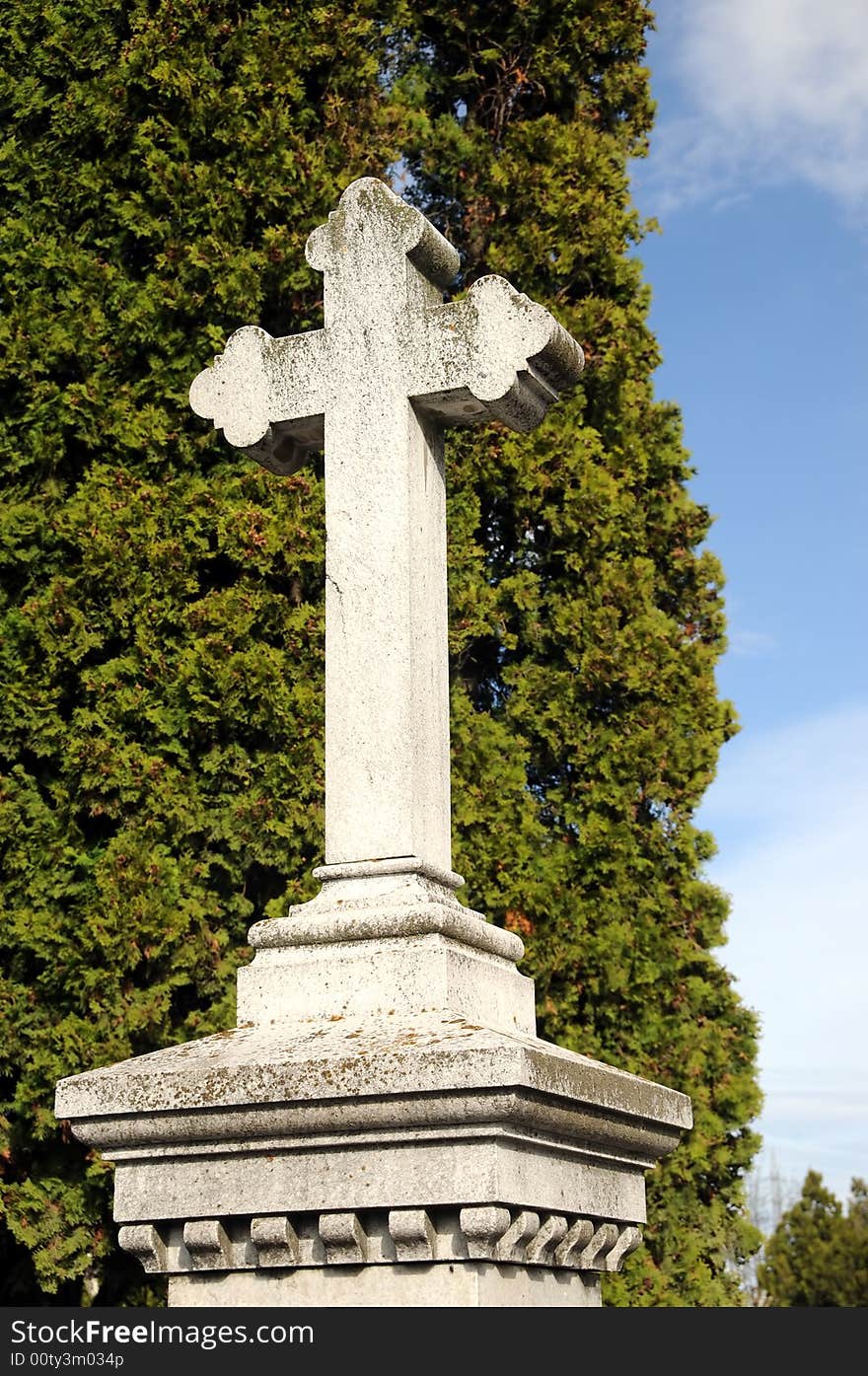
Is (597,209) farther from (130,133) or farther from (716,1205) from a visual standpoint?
(716,1205)

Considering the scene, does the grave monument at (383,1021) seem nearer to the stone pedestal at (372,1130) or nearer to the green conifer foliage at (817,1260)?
the stone pedestal at (372,1130)

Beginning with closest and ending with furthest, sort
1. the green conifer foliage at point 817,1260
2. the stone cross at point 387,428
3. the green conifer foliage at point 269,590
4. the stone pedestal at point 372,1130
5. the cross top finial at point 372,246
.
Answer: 1. the stone pedestal at point 372,1130
2. the stone cross at point 387,428
3. the cross top finial at point 372,246
4. the green conifer foliage at point 269,590
5. the green conifer foliage at point 817,1260

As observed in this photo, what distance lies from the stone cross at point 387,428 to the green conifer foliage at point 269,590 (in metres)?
3.42

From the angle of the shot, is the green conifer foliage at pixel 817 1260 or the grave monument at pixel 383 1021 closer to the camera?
the grave monument at pixel 383 1021

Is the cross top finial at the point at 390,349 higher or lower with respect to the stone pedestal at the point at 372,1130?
higher

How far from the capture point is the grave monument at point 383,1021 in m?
3.26

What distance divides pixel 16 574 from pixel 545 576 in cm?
307

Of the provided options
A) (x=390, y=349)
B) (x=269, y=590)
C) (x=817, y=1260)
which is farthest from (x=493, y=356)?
(x=817, y=1260)

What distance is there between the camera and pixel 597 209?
895 cm

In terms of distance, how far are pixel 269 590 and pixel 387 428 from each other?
385cm

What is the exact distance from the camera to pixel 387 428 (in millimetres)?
4141

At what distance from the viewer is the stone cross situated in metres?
3.95

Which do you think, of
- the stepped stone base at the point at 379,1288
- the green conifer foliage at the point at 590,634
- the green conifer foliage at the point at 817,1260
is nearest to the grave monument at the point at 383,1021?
the stepped stone base at the point at 379,1288

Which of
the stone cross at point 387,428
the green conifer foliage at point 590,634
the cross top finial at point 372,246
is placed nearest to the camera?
the stone cross at point 387,428
